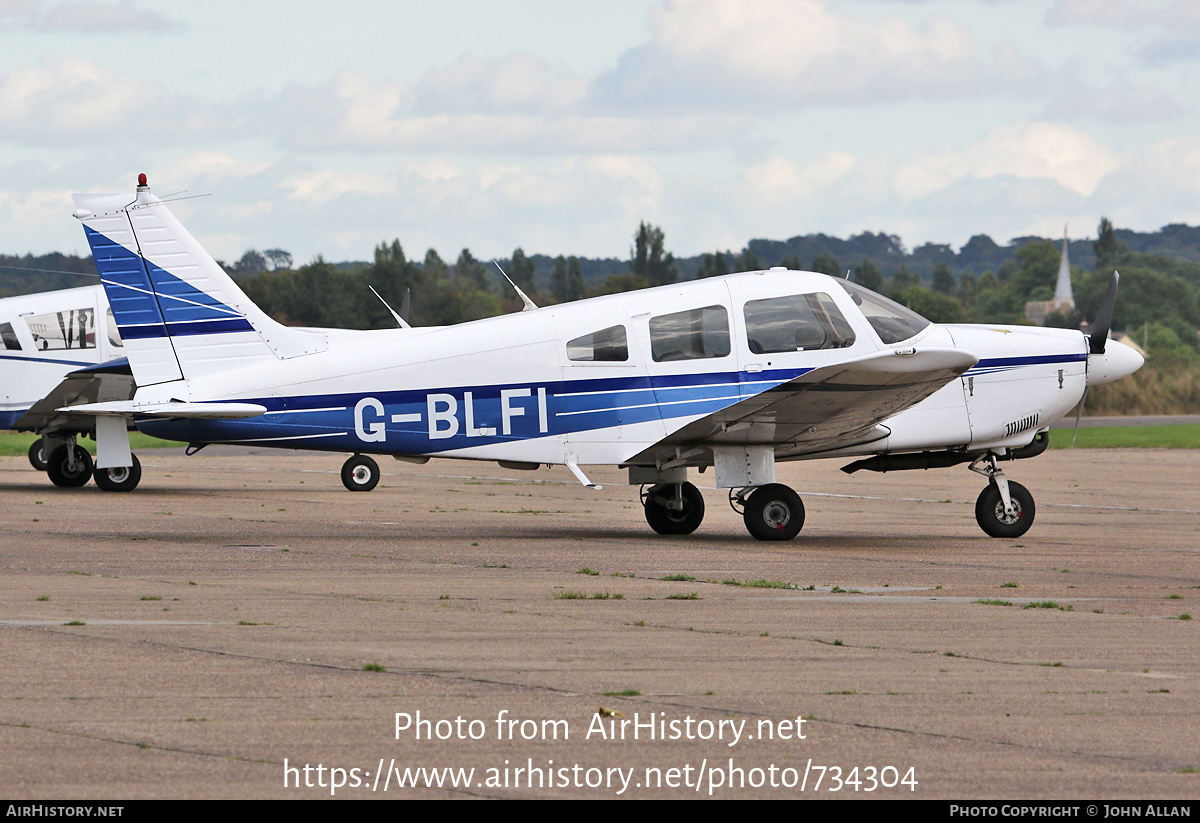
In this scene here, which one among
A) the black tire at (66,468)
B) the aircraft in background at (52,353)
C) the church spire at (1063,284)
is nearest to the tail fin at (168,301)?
the aircraft in background at (52,353)

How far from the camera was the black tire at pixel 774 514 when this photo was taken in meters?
14.4

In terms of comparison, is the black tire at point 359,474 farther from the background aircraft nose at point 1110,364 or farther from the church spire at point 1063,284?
the church spire at point 1063,284

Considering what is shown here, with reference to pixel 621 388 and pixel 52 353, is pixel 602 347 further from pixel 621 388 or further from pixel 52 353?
pixel 52 353

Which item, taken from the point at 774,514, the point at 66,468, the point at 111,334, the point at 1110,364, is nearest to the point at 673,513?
the point at 774,514

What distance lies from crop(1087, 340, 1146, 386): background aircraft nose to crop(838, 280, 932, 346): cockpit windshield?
1951 mm

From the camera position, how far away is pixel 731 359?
14305 millimetres

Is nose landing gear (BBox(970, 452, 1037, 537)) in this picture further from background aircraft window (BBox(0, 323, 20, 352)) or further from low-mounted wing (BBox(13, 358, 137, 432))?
background aircraft window (BBox(0, 323, 20, 352))

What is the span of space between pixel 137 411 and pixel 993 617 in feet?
29.0

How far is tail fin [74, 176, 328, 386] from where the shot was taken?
49.1ft

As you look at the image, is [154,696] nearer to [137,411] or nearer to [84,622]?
[84,622]

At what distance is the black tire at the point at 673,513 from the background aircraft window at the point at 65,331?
1027 centimetres

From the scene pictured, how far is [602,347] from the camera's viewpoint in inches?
567
